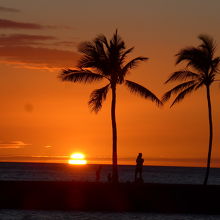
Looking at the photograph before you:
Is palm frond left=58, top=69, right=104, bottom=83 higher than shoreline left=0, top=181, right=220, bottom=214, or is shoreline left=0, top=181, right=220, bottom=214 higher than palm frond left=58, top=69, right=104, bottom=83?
palm frond left=58, top=69, right=104, bottom=83

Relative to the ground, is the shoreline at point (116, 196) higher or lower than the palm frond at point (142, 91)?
lower

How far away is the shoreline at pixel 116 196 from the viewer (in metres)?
41.8

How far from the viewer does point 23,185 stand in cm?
4194

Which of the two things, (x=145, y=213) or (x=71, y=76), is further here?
(x=71, y=76)

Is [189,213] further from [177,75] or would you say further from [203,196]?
[177,75]

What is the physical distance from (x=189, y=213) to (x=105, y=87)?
10.4 m

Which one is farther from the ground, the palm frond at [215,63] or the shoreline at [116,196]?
the palm frond at [215,63]

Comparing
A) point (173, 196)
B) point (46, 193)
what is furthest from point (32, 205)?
point (173, 196)

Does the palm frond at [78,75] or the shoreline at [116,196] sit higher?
the palm frond at [78,75]

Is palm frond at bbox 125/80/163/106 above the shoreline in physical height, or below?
above

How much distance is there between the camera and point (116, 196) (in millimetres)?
41938

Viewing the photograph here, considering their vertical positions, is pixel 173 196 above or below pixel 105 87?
below

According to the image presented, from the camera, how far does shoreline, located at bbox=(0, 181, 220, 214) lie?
1647 inches

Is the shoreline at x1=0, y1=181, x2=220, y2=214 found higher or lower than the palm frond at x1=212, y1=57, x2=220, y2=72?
lower
